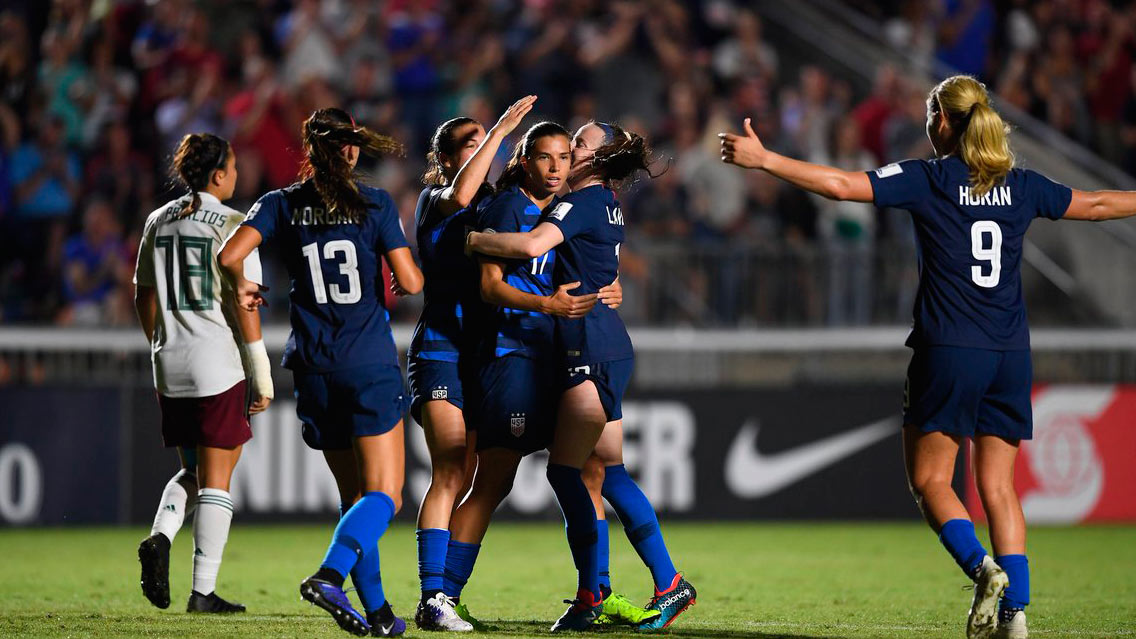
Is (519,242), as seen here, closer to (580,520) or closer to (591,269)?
(591,269)

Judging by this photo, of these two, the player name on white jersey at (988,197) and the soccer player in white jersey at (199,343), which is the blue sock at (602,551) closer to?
the soccer player in white jersey at (199,343)

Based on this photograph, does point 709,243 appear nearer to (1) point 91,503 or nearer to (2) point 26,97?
(1) point 91,503

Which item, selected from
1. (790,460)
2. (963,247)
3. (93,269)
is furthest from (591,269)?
(93,269)

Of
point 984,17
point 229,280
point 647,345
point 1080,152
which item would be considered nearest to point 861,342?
point 647,345

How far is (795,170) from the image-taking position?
6.11 meters

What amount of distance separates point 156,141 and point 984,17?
892 cm

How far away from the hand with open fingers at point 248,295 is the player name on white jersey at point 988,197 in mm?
2911

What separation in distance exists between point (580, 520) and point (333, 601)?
121 centimetres

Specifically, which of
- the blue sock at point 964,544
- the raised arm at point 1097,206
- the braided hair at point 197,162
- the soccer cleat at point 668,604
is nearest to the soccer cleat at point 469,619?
the soccer cleat at point 668,604

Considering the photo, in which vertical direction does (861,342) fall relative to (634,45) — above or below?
below

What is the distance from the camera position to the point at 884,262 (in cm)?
1328

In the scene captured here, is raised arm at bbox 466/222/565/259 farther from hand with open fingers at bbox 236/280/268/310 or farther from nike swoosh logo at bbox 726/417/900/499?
nike swoosh logo at bbox 726/417/900/499

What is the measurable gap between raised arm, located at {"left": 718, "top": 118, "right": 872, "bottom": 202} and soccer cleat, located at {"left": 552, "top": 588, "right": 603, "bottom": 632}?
1.98 meters

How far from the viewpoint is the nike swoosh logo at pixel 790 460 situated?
42.7 ft
